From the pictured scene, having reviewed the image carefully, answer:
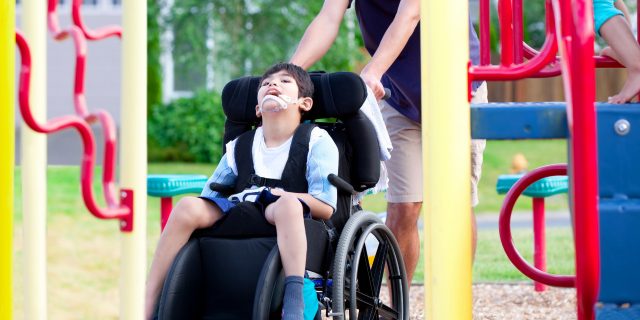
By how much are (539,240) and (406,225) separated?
1.50 m

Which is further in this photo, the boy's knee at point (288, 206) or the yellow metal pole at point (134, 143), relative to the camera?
the boy's knee at point (288, 206)

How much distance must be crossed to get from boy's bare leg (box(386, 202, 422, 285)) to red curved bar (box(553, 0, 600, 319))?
217 cm

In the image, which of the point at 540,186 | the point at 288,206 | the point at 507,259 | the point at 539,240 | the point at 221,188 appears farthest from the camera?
the point at 507,259

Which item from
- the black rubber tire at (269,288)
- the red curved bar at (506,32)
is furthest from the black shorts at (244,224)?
the red curved bar at (506,32)

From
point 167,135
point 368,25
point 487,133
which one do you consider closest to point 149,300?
point 487,133

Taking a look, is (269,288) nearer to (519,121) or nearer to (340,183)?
(340,183)

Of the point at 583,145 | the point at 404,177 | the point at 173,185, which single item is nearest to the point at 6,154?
the point at 583,145

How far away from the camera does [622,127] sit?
247 cm

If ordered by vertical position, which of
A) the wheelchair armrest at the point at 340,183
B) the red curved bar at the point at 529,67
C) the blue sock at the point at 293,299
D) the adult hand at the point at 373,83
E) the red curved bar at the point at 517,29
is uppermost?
the red curved bar at the point at 517,29

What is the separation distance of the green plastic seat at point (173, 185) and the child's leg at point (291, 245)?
170cm

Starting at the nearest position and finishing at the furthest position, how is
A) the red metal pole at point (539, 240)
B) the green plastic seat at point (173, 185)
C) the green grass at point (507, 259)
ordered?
the green plastic seat at point (173, 185)
the red metal pole at point (539, 240)
the green grass at point (507, 259)

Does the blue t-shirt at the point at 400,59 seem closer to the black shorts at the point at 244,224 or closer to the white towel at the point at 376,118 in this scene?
the white towel at the point at 376,118

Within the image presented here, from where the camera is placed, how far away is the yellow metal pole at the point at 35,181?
3.44 meters

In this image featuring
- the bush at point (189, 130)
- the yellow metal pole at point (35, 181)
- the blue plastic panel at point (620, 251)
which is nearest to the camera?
the blue plastic panel at point (620, 251)
